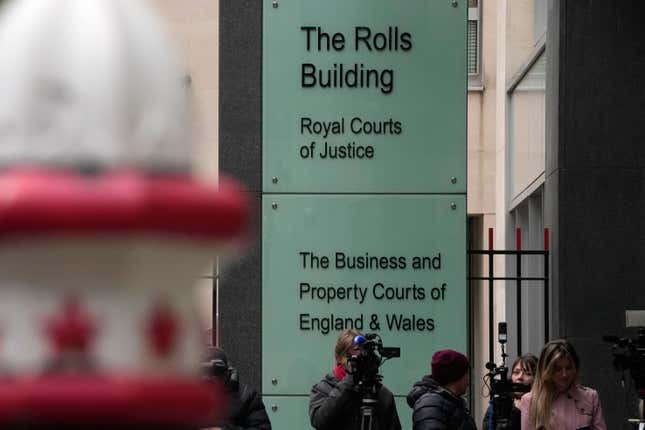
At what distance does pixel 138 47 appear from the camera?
1.20m

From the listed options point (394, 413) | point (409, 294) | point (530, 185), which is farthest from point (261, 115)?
point (530, 185)

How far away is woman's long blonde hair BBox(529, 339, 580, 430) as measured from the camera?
31.6ft

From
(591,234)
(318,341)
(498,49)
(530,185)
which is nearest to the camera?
(318,341)

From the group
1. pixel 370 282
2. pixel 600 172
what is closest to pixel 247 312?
pixel 370 282

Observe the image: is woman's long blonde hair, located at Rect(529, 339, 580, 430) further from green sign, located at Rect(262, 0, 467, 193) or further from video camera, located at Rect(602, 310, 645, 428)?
green sign, located at Rect(262, 0, 467, 193)

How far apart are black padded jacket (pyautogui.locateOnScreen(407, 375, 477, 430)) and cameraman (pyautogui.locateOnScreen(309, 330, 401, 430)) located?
0.49m

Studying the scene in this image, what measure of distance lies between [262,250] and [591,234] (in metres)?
2.87

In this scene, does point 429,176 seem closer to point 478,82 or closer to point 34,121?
point 34,121

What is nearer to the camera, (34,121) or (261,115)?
(34,121)

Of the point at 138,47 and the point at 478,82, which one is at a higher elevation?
the point at 478,82

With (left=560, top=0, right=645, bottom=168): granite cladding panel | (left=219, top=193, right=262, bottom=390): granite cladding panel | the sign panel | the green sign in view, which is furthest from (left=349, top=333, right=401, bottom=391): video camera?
(left=560, top=0, right=645, bottom=168): granite cladding panel

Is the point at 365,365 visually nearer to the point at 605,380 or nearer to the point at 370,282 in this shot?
the point at 370,282

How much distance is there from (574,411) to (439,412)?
921mm

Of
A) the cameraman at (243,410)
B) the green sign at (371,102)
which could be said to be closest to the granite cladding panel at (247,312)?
the green sign at (371,102)
